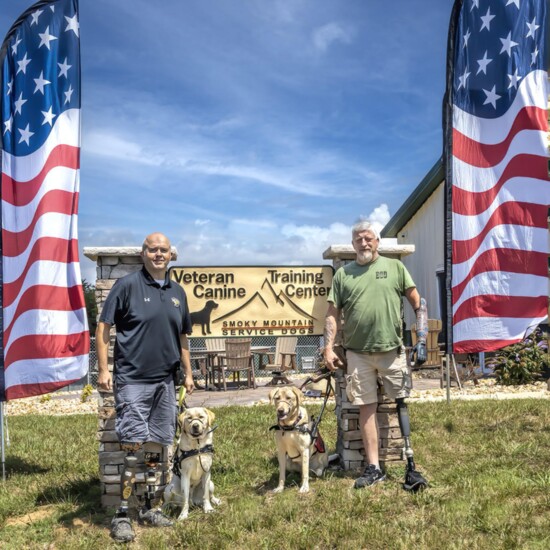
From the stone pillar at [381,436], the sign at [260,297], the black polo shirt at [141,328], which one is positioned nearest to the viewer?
the black polo shirt at [141,328]

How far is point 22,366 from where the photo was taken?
17.3ft

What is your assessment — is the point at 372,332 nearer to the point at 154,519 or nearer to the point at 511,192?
the point at 154,519

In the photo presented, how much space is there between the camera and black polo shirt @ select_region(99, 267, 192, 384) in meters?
3.96

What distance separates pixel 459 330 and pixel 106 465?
3692 mm

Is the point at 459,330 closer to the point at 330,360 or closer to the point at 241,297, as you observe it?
the point at 330,360

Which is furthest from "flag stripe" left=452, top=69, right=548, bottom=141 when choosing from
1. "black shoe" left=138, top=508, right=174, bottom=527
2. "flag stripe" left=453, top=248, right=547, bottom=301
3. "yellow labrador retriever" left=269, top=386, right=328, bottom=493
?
"black shoe" left=138, top=508, right=174, bottom=527

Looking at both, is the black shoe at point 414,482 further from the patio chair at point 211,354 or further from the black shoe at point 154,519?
the patio chair at point 211,354

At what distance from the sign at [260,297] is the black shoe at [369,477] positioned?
4681 mm

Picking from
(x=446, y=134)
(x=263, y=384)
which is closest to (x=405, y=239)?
(x=263, y=384)

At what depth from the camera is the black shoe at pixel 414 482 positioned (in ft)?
14.4

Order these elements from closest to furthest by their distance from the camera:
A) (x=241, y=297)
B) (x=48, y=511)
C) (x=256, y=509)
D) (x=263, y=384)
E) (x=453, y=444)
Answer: (x=256, y=509) < (x=48, y=511) < (x=453, y=444) < (x=241, y=297) < (x=263, y=384)

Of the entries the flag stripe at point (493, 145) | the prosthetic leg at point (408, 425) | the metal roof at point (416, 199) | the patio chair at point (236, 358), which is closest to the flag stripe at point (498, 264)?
the flag stripe at point (493, 145)

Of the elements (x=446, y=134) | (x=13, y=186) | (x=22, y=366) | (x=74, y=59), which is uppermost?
→ (x=74, y=59)

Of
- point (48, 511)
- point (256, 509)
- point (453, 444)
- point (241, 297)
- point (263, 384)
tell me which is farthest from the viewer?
point (263, 384)
